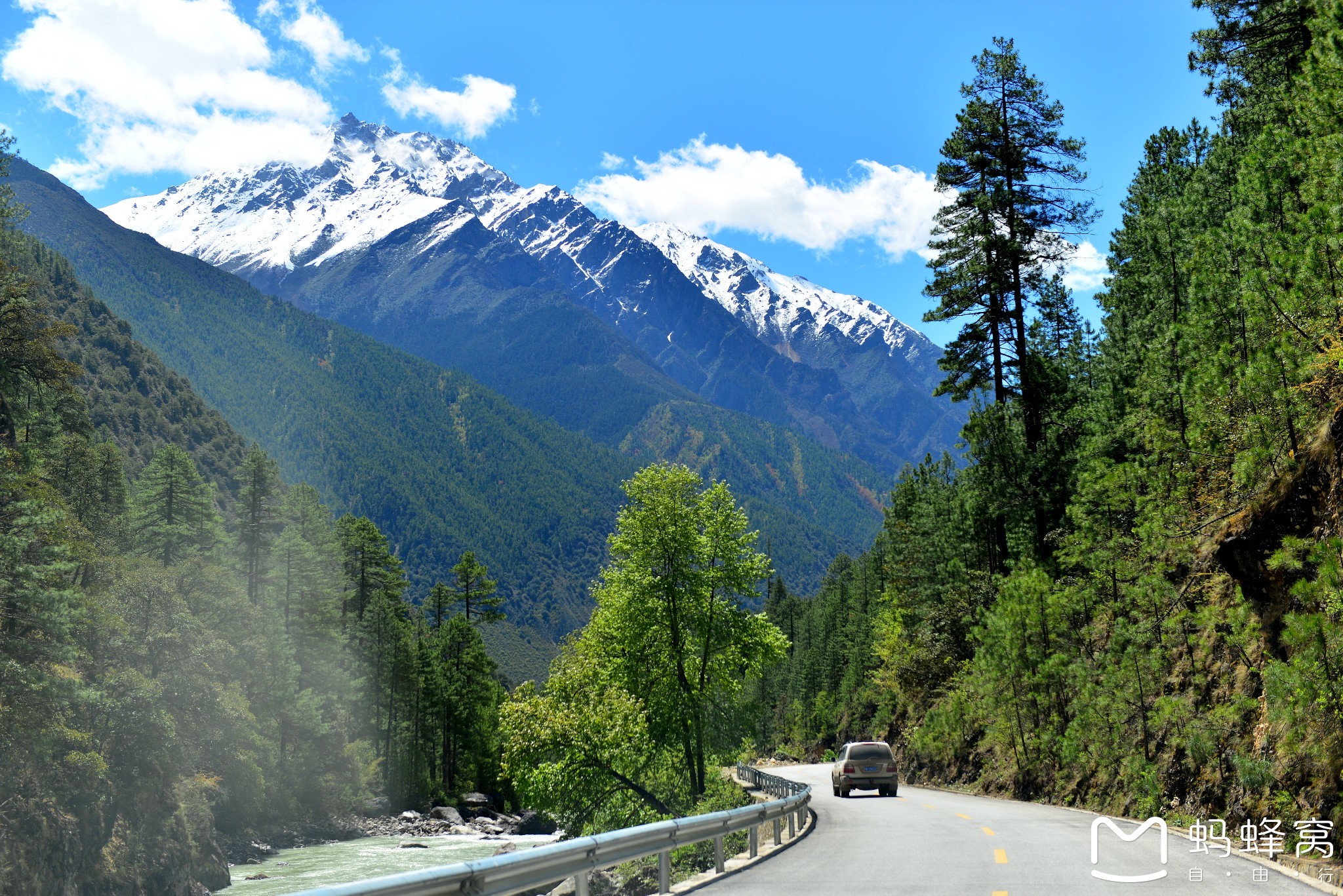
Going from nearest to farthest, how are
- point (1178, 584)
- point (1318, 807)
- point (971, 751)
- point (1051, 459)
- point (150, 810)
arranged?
point (1318, 807)
point (1178, 584)
point (1051, 459)
point (971, 751)
point (150, 810)

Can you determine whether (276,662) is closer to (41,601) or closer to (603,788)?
(41,601)

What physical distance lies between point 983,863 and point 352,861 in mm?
46841

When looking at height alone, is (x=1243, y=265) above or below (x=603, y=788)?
above

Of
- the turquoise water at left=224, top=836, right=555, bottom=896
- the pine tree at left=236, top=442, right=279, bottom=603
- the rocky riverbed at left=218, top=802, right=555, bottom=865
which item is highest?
the pine tree at left=236, top=442, right=279, bottom=603

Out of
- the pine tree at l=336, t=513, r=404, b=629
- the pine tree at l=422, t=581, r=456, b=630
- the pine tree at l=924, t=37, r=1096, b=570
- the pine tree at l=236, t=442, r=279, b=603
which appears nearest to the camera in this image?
the pine tree at l=924, t=37, r=1096, b=570

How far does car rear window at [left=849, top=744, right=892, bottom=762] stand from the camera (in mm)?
31641

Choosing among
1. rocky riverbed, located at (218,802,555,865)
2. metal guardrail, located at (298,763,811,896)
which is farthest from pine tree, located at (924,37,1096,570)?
rocky riverbed, located at (218,802,555,865)

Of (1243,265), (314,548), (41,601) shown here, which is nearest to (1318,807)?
(1243,265)

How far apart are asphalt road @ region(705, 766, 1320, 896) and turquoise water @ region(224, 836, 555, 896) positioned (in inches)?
985

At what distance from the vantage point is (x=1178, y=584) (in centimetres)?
2056

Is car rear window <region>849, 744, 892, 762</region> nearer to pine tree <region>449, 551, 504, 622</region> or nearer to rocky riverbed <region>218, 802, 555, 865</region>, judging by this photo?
rocky riverbed <region>218, 802, 555, 865</region>

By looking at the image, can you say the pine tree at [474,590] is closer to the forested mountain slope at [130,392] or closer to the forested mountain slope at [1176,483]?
the forested mountain slope at [1176,483]

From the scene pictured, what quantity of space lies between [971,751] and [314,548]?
161 feet

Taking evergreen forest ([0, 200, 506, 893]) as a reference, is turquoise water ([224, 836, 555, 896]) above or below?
below
